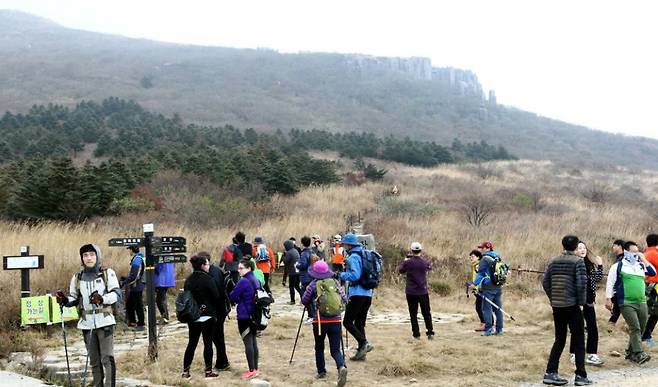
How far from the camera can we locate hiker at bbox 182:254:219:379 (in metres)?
7.55

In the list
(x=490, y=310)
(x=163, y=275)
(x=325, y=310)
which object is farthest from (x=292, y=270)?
(x=325, y=310)

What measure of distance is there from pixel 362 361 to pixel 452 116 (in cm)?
9668

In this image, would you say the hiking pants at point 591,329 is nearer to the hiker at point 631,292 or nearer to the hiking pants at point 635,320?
the hiker at point 631,292

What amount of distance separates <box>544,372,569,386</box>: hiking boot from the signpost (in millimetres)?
4822

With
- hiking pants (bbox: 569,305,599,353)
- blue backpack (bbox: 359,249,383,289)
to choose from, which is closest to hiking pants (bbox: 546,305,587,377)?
hiking pants (bbox: 569,305,599,353)

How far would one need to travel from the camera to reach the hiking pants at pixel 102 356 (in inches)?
261

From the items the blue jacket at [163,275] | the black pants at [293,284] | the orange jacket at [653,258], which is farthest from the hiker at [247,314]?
the black pants at [293,284]

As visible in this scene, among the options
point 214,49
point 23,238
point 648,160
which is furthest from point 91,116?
point 214,49

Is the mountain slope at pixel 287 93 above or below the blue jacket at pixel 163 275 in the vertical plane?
above

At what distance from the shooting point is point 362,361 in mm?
8641

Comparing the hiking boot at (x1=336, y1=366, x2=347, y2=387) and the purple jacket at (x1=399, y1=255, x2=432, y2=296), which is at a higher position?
the purple jacket at (x1=399, y1=255, x2=432, y2=296)

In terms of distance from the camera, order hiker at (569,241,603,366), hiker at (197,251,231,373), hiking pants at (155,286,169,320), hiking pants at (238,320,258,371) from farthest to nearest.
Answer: hiking pants at (155,286,169,320)
hiker at (569,241,603,366)
hiker at (197,251,231,373)
hiking pants at (238,320,258,371)

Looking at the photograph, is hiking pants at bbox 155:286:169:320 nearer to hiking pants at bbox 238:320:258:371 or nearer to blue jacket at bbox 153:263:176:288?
blue jacket at bbox 153:263:176:288

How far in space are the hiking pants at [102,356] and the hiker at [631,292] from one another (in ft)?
20.2
